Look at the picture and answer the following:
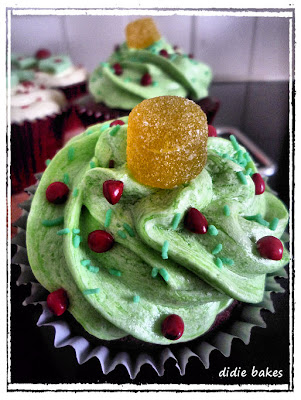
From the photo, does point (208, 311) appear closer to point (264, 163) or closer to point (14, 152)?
point (264, 163)

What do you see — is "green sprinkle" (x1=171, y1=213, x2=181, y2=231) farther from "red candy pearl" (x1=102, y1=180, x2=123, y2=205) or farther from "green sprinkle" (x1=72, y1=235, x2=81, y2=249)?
"green sprinkle" (x1=72, y1=235, x2=81, y2=249)

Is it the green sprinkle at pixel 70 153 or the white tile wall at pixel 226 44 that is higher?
the white tile wall at pixel 226 44

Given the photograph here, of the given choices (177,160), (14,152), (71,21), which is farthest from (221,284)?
(71,21)

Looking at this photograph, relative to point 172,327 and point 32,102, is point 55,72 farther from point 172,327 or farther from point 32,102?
point 172,327

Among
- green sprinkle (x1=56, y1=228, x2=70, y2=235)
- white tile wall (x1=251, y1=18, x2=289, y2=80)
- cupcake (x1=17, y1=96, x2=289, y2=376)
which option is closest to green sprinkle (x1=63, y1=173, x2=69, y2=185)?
cupcake (x1=17, y1=96, x2=289, y2=376)

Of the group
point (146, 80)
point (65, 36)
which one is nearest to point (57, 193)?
point (146, 80)

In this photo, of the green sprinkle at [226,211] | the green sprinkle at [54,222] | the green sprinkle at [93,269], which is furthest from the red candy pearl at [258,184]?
the green sprinkle at [54,222]

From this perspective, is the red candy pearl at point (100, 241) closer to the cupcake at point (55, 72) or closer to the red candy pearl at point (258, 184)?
the red candy pearl at point (258, 184)
